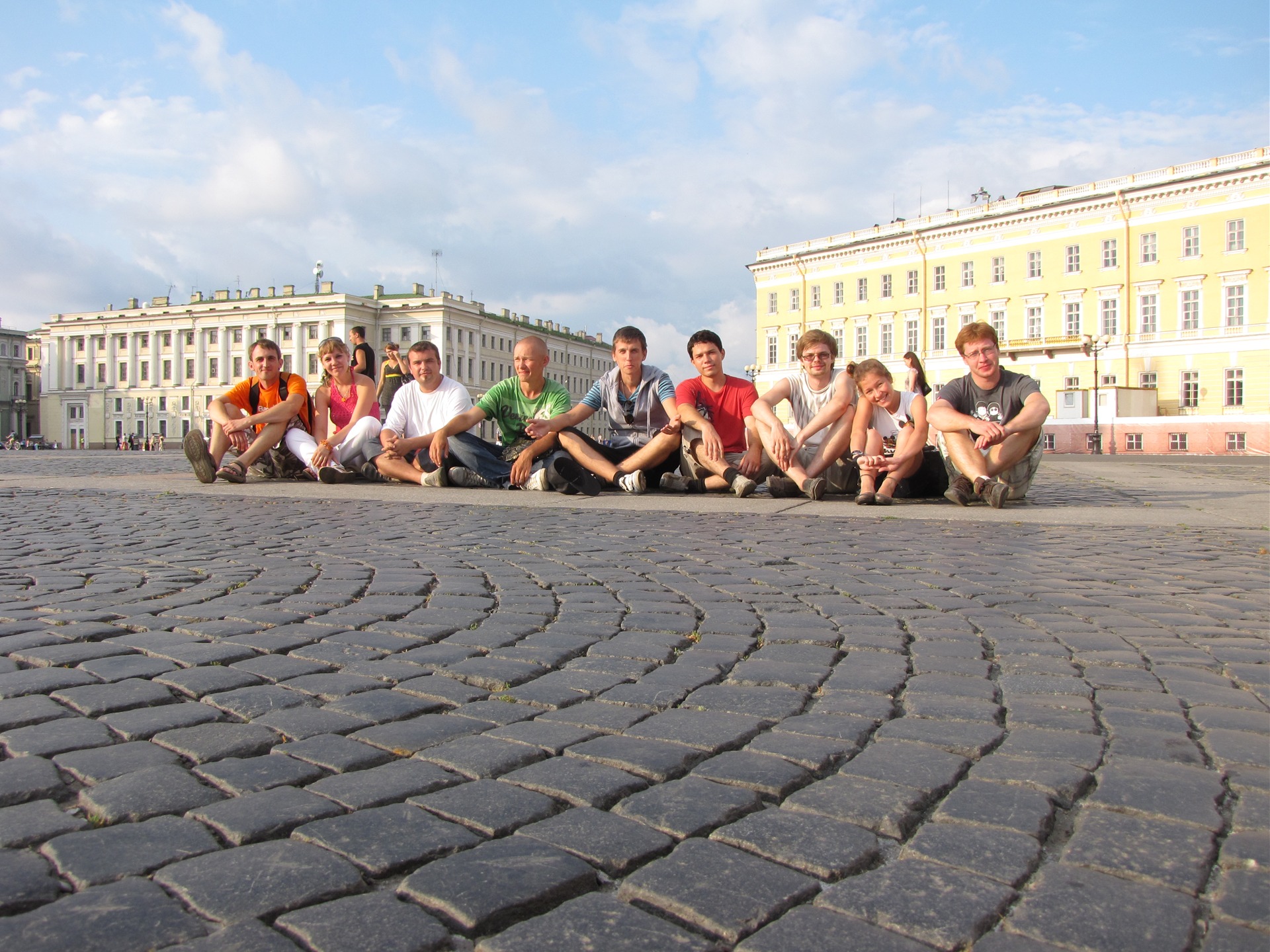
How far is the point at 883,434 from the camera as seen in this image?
335 inches

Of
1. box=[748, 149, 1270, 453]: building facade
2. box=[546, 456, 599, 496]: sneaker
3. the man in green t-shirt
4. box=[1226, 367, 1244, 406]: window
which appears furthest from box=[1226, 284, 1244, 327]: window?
box=[546, 456, 599, 496]: sneaker

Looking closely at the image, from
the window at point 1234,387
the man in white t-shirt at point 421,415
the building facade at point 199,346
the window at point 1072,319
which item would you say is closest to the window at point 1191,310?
the window at point 1234,387

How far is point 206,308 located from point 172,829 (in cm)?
10606

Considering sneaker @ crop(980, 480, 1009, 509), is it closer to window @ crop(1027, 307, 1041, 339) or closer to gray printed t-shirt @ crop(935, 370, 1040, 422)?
gray printed t-shirt @ crop(935, 370, 1040, 422)

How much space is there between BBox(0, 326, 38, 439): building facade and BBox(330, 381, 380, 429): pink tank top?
117 m

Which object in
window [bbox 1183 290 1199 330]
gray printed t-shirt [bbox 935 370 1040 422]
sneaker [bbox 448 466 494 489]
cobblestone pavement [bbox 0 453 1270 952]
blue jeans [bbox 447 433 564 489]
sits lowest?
cobblestone pavement [bbox 0 453 1270 952]

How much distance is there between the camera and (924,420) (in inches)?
318

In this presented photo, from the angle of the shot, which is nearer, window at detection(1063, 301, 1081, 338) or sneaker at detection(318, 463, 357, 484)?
sneaker at detection(318, 463, 357, 484)

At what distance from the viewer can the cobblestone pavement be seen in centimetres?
143

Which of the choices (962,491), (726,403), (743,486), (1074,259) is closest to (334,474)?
(726,403)

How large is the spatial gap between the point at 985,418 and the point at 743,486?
214 centimetres

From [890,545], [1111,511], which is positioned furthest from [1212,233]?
[890,545]

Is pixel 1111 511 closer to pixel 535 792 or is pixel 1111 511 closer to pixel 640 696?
pixel 640 696

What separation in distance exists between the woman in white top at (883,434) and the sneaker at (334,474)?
18.0 ft
